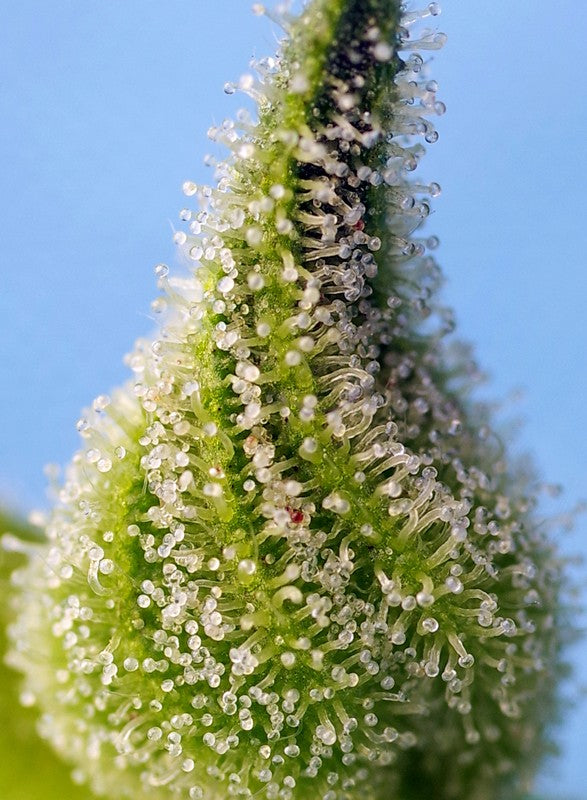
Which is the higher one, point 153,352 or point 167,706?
point 153,352

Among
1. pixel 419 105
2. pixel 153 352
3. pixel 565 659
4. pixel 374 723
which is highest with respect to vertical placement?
pixel 419 105

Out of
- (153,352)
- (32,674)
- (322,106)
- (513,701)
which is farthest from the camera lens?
(32,674)

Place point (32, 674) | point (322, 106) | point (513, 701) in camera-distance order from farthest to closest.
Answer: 1. point (32, 674)
2. point (513, 701)
3. point (322, 106)

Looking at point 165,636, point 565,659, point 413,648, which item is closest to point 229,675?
point 165,636

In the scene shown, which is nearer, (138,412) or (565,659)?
(138,412)

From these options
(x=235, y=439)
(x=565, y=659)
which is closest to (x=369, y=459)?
(x=235, y=439)

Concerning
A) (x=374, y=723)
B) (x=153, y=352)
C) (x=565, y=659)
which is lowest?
(x=374, y=723)

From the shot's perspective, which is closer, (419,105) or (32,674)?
(419,105)

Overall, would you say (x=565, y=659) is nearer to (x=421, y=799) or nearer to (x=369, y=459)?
(x=421, y=799)

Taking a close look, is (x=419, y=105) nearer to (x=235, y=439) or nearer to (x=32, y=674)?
(x=235, y=439)
